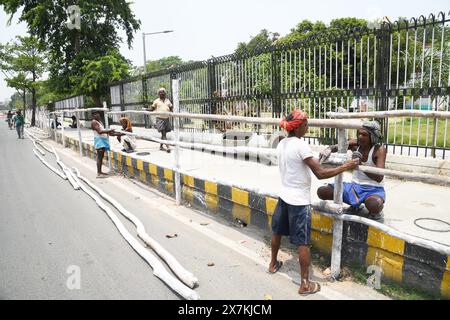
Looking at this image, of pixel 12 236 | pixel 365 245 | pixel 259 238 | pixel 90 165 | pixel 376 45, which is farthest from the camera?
pixel 90 165

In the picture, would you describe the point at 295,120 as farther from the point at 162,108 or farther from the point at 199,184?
the point at 162,108

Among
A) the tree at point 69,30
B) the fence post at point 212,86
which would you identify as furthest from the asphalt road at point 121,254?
the tree at point 69,30

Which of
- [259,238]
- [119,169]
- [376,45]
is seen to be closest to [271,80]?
[376,45]

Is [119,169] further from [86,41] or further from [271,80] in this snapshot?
[86,41]

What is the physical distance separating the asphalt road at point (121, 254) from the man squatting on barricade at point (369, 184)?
0.71 metres

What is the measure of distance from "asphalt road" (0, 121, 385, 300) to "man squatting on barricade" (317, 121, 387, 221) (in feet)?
2.34

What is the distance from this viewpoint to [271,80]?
809cm

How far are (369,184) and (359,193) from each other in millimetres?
140

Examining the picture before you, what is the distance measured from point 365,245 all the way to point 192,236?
206 cm

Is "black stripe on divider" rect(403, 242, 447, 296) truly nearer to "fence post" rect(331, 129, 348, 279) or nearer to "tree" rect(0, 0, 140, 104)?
"fence post" rect(331, 129, 348, 279)

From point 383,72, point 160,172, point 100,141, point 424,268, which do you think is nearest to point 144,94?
point 100,141

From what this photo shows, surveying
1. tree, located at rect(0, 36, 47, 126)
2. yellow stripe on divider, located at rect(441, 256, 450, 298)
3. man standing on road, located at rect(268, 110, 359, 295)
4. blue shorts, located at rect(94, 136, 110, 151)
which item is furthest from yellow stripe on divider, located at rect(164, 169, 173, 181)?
tree, located at rect(0, 36, 47, 126)

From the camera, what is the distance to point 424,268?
276 centimetres

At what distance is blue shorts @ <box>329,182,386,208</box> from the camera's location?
3373 mm
